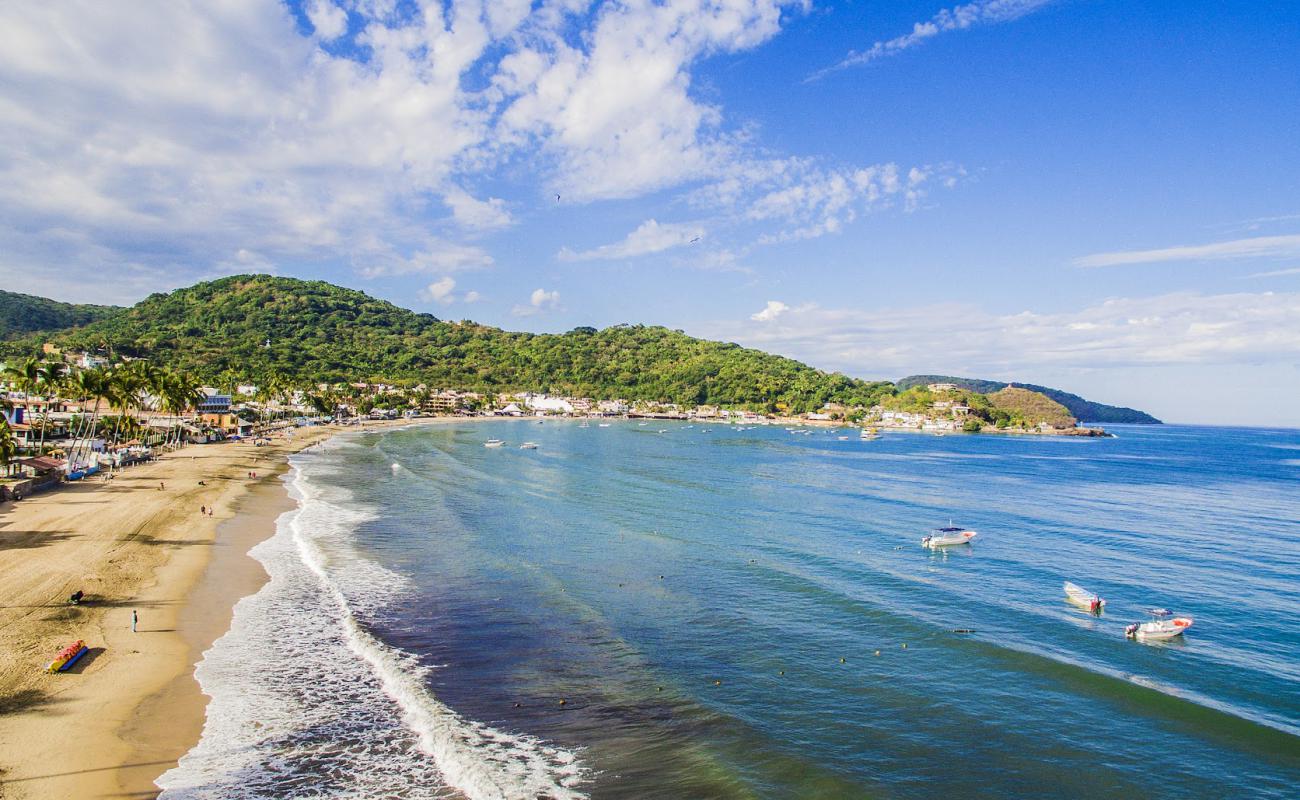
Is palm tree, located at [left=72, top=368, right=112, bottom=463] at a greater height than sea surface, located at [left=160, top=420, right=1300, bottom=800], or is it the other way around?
palm tree, located at [left=72, top=368, right=112, bottom=463]

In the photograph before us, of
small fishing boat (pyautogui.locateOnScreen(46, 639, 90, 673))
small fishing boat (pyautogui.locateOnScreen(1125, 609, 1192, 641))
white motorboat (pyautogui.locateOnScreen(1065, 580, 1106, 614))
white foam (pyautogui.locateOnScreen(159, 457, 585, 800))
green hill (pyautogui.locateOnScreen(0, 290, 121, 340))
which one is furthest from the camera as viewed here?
green hill (pyautogui.locateOnScreen(0, 290, 121, 340))

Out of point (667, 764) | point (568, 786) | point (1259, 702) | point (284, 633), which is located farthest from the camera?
point (284, 633)

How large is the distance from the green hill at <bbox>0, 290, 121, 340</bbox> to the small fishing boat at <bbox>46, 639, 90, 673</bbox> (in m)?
204

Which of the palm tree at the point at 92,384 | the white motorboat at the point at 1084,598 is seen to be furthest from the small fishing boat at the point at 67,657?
the palm tree at the point at 92,384

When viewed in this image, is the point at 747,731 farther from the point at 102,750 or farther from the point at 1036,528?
the point at 1036,528

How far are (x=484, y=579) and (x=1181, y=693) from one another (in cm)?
2340

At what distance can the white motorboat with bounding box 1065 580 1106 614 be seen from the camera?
83.5ft

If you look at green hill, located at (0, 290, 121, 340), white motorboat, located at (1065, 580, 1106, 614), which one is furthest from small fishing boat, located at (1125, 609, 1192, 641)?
green hill, located at (0, 290, 121, 340)

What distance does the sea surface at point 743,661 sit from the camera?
1427 centimetres

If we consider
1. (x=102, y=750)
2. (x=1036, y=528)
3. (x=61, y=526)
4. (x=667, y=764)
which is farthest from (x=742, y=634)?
(x=61, y=526)

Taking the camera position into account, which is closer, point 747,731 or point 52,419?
point 747,731

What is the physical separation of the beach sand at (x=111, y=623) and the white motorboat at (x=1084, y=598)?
28.8 meters

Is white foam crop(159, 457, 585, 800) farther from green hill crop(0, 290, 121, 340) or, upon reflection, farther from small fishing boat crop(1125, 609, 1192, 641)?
green hill crop(0, 290, 121, 340)

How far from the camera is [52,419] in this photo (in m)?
72.5
